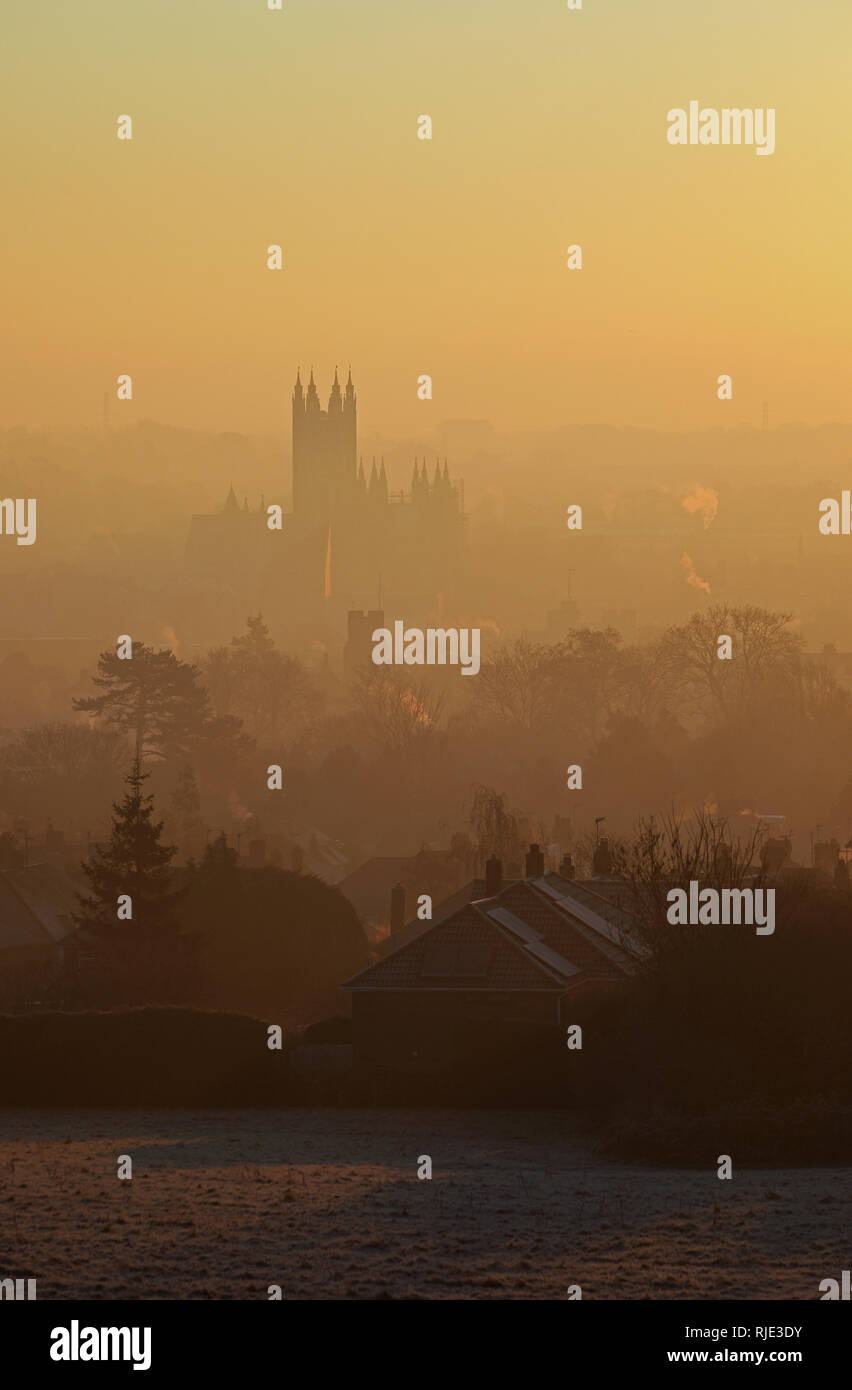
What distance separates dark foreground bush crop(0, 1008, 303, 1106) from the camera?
39.2 meters

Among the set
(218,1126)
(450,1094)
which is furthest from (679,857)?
(218,1126)

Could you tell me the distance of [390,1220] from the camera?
2425cm

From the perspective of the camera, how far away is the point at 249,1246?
72.6 feet

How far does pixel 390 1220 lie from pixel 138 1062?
53.4ft

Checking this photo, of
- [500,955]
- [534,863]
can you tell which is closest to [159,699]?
[534,863]

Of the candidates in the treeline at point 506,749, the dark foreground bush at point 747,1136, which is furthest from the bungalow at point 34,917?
the dark foreground bush at point 747,1136

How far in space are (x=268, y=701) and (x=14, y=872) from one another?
11023 centimetres

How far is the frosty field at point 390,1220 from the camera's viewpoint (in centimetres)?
2027

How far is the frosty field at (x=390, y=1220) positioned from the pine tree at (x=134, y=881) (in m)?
21.4

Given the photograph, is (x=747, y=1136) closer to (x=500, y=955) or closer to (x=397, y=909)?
(x=500, y=955)

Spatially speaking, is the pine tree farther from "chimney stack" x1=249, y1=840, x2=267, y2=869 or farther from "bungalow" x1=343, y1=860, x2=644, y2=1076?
"chimney stack" x1=249, y1=840, x2=267, y2=869
